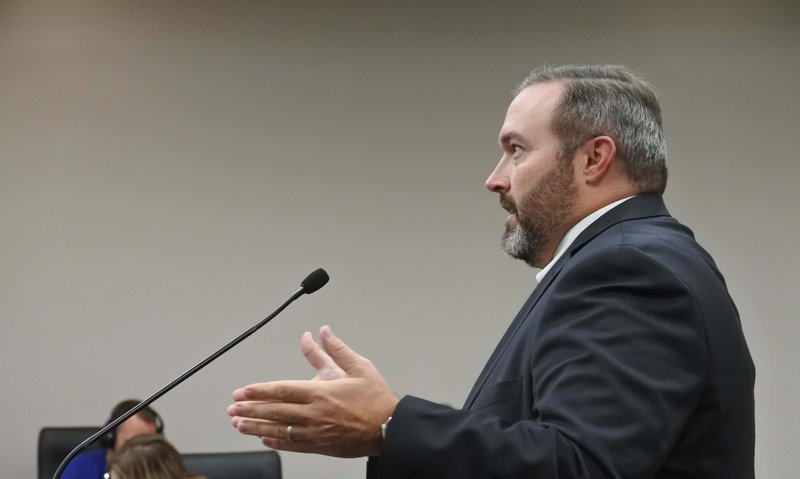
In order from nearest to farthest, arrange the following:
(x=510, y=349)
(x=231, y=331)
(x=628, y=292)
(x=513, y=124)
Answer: (x=628, y=292), (x=510, y=349), (x=513, y=124), (x=231, y=331)

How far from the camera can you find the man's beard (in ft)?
5.44

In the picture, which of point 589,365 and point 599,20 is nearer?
point 589,365

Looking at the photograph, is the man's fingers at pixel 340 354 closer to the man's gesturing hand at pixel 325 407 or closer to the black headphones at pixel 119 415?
the man's gesturing hand at pixel 325 407

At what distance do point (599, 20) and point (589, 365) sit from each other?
4.21 metres

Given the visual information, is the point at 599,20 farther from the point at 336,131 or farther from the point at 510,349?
the point at 510,349

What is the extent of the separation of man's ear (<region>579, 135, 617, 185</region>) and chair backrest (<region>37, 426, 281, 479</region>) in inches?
106

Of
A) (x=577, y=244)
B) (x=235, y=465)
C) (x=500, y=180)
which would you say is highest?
(x=500, y=180)

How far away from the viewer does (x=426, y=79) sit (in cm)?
510

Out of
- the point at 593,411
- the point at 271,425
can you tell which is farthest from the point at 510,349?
the point at 271,425

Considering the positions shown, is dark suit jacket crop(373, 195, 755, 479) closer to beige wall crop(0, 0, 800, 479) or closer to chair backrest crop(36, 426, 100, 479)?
chair backrest crop(36, 426, 100, 479)

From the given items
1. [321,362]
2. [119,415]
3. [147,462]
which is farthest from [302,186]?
[321,362]

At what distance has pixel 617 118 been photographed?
1.70m

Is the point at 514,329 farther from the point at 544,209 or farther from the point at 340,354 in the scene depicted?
the point at 340,354

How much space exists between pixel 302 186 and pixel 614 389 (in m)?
3.86
